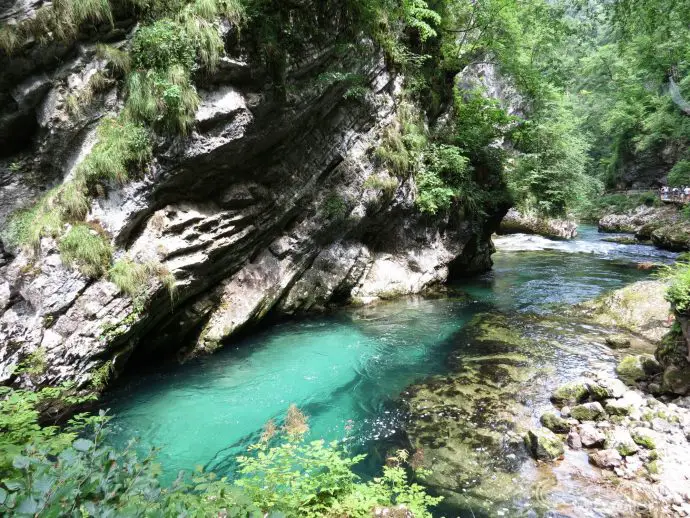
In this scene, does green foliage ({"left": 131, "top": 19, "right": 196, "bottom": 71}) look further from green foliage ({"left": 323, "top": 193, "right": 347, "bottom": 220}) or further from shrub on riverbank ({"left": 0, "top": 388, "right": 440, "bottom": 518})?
shrub on riverbank ({"left": 0, "top": 388, "right": 440, "bottom": 518})

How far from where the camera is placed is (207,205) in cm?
920

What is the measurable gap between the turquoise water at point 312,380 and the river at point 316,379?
0.07 feet

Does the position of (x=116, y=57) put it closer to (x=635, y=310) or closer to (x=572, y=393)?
(x=572, y=393)

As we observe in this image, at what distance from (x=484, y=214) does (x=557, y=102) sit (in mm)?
9230

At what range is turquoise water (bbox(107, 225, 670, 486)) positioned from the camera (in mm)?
6371

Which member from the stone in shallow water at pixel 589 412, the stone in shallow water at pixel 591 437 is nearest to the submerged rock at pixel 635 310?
the stone in shallow water at pixel 589 412

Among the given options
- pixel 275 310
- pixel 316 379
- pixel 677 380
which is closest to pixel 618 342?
pixel 677 380

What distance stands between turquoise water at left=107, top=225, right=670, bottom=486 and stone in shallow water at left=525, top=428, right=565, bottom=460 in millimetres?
2023

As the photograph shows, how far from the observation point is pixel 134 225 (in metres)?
7.80

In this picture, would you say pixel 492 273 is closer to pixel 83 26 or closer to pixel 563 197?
pixel 563 197

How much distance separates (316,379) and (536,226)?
2458cm

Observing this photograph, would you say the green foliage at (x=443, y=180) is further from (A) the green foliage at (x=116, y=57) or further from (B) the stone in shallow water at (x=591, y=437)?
(A) the green foliage at (x=116, y=57)

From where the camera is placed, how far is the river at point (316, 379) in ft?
20.8

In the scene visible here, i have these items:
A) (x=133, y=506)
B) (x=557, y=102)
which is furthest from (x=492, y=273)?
(x=133, y=506)
